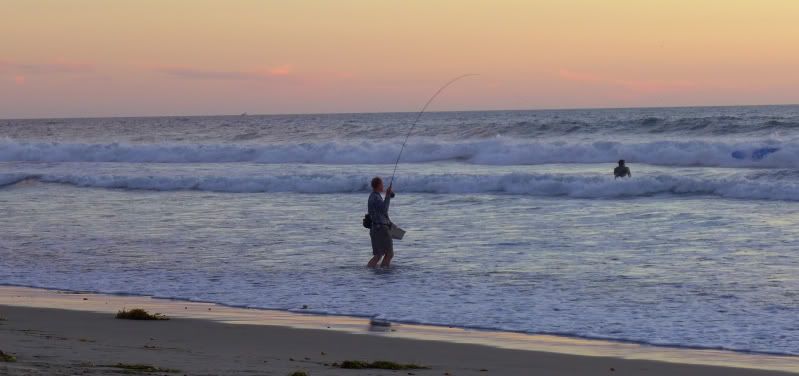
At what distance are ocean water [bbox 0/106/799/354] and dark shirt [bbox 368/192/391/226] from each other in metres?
0.57

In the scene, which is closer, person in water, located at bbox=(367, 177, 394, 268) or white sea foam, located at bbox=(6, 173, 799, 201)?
person in water, located at bbox=(367, 177, 394, 268)

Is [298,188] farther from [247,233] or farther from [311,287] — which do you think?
[311,287]

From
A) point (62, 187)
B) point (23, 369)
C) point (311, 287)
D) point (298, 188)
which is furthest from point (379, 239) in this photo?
point (62, 187)

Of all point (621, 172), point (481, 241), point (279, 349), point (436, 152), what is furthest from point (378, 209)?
point (436, 152)

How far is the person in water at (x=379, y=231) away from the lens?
1241 cm

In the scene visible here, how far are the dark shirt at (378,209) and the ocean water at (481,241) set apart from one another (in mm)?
572

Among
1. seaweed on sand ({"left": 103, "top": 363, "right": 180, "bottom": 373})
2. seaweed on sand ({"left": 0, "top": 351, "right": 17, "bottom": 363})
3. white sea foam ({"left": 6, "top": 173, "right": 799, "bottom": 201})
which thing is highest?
seaweed on sand ({"left": 0, "top": 351, "right": 17, "bottom": 363})

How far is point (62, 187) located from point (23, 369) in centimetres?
2532

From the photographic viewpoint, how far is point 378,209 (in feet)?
41.8

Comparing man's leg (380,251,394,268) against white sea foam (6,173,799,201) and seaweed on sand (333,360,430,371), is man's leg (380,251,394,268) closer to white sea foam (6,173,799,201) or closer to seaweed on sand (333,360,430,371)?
seaweed on sand (333,360,430,371)

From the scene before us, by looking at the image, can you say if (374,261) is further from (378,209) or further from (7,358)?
(7,358)

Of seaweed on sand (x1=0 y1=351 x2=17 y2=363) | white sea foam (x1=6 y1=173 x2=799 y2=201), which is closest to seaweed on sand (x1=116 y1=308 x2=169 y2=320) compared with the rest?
seaweed on sand (x1=0 y1=351 x2=17 y2=363)

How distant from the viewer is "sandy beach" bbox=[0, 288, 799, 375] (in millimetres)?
6277

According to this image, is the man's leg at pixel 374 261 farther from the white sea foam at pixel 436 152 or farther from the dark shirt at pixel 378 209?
the white sea foam at pixel 436 152
